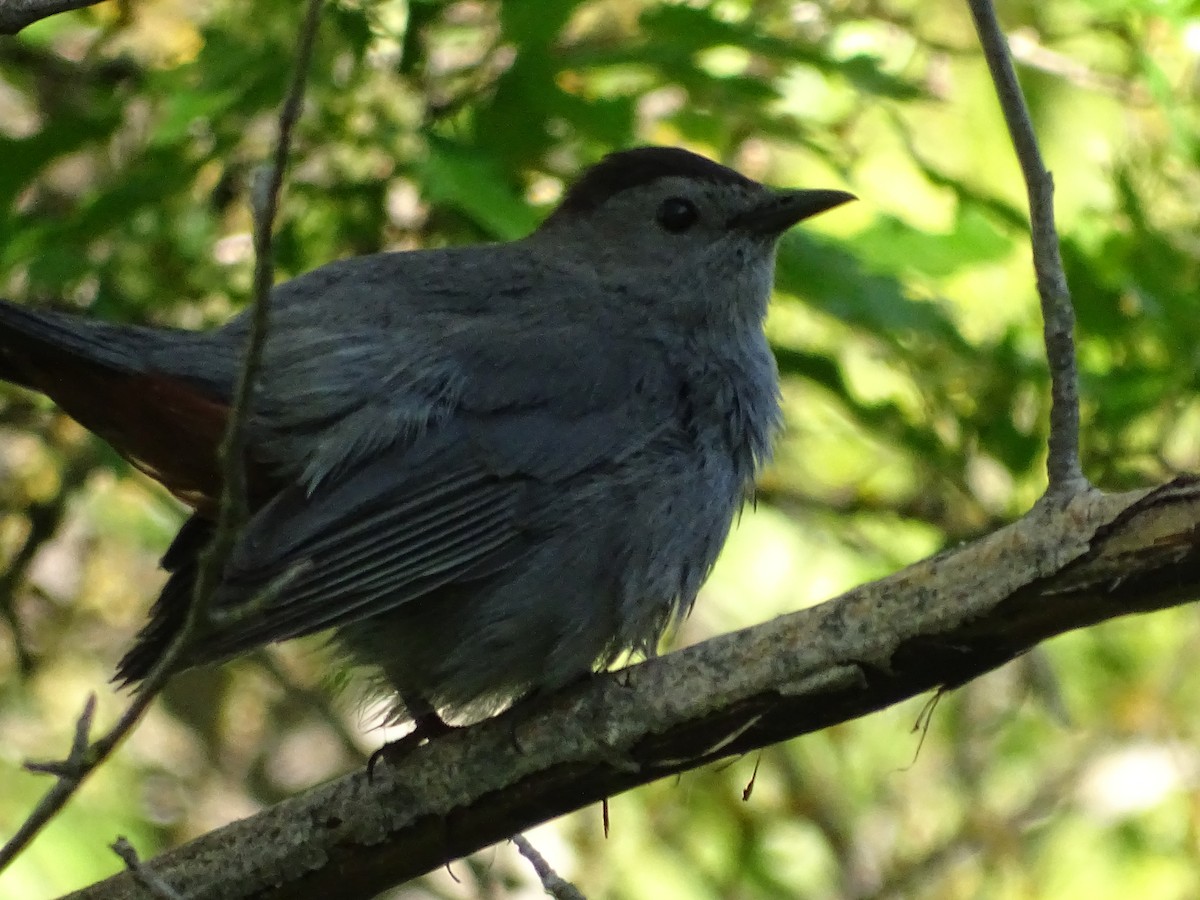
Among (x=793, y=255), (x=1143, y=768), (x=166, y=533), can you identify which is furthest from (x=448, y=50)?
(x=1143, y=768)

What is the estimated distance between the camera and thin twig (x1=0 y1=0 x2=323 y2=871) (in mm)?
1950

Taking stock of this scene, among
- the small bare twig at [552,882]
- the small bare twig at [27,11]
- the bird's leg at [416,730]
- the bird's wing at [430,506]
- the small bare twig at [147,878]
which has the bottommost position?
the bird's leg at [416,730]

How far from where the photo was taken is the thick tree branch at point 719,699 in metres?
2.30

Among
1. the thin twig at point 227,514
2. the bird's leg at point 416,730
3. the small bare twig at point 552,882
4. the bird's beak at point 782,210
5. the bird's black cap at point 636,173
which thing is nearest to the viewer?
the thin twig at point 227,514

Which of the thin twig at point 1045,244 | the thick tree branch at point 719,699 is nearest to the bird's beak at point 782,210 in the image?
the thin twig at point 1045,244

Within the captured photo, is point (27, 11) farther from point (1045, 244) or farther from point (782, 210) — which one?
point (782, 210)

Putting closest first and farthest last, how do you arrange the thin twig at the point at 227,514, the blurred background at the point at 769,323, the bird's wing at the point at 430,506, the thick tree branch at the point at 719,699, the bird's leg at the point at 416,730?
1. the thin twig at the point at 227,514
2. the thick tree branch at the point at 719,699
3. the bird's wing at the point at 430,506
4. the bird's leg at the point at 416,730
5. the blurred background at the point at 769,323

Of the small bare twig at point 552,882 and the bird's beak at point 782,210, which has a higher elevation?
the bird's beak at point 782,210

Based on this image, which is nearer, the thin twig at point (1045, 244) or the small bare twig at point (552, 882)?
the thin twig at point (1045, 244)

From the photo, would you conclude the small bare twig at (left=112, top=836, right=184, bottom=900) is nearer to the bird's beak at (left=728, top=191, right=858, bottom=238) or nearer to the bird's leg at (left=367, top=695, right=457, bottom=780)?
the bird's leg at (left=367, top=695, right=457, bottom=780)

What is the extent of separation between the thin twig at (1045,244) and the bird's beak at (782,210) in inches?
43.2

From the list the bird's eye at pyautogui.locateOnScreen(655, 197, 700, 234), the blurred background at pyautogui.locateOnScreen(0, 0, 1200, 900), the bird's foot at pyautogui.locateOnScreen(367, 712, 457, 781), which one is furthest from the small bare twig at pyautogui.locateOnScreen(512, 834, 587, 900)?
the bird's eye at pyautogui.locateOnScreen(655, 197, 700, 234)

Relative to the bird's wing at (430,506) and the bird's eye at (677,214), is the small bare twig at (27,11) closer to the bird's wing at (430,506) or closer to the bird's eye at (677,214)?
the bird's wing at (430,506)

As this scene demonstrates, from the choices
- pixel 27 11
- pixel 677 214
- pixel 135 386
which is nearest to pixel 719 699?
pixel 135 386
